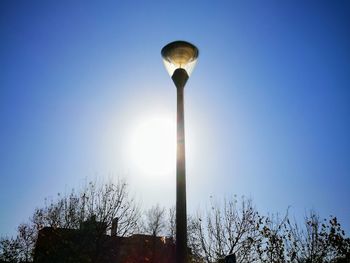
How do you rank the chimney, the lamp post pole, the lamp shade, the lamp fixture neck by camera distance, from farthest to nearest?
the chimney < the lamp shade < the lamp fixture neck < the lamp post pole

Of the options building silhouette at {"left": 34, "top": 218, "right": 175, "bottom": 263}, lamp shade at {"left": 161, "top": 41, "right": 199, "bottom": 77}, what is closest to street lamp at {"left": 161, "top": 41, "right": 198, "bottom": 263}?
lamp shade at {"left": 161, "top": 41, "right": 199, "bottom": 77}

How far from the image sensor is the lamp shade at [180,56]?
14.7 ft

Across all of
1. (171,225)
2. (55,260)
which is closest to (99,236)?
(55,260)

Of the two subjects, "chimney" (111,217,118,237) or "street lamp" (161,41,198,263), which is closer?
"street lamp" (161,41,198,263)

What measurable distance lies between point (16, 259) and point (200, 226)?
2421cm

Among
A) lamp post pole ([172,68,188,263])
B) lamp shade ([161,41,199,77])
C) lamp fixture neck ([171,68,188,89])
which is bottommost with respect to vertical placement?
lamp post pole ([172,68,188,263])

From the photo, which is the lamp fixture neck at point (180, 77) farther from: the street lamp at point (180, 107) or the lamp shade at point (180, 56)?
the lamp shade at point (180, 56)

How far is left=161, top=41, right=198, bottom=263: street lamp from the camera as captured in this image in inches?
130

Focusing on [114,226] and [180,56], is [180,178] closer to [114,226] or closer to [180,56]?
[180,56]

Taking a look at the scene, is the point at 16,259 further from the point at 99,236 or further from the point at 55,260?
the point at 99,236

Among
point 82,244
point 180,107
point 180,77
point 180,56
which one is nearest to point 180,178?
point 180,107

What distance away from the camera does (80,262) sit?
60.2 ft

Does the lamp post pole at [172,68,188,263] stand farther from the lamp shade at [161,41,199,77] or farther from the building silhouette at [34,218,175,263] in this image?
the building silhouette at [34,218,175,263]

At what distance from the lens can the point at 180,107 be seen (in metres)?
4.12
